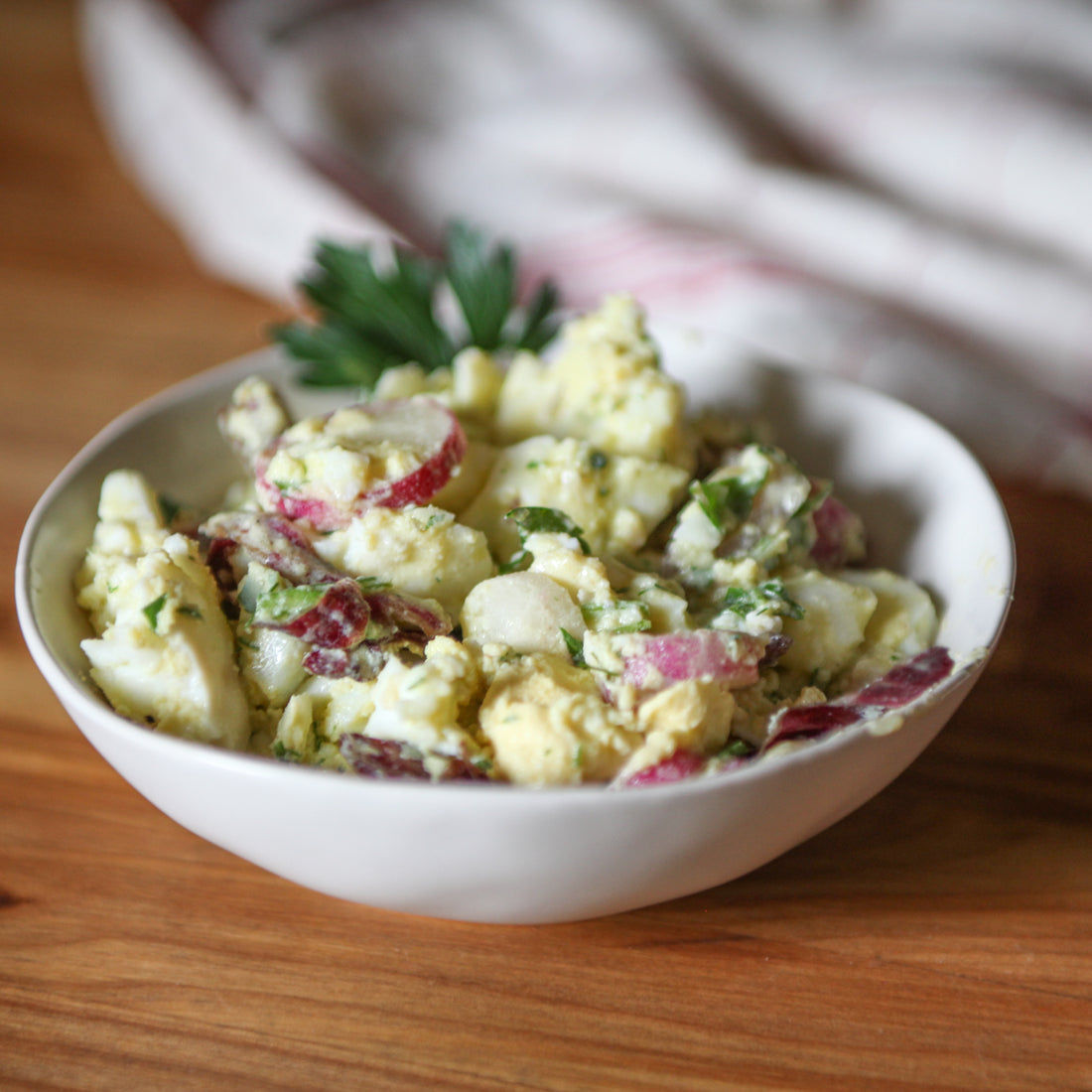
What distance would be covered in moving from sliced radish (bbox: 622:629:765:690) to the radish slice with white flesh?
0.29 meters

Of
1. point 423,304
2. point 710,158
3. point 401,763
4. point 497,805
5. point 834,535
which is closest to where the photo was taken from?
point 497,805

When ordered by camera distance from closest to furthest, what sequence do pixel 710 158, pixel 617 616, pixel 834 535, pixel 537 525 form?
pixel 617 616 → pixel 537 525 → pixel 834 535 → pixel 710 158

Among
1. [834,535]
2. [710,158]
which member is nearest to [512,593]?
[834,535]

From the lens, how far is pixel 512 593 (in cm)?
106

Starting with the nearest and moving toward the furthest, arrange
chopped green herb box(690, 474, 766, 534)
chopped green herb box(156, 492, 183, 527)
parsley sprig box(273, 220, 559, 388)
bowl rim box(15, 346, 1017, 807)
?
bowl rim box(15, 346, 1017, 807)
chopped green herb box(690, 474, 766, 534)
chopped green herb box(156, 492, 183, 527)
parsley sprig box(273, 220, 559, 388)

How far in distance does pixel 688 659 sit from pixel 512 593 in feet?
0.55

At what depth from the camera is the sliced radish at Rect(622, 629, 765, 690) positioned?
99 cm

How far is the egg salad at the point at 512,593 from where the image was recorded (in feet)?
3.20

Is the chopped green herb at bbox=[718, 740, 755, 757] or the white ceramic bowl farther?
the chopped green herb at bbox=[718, 740, 755, 757]

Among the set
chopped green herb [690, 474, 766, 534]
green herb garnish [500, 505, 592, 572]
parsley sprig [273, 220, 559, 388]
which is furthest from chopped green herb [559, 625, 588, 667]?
parsley sprig [273, 220, 559, 388]

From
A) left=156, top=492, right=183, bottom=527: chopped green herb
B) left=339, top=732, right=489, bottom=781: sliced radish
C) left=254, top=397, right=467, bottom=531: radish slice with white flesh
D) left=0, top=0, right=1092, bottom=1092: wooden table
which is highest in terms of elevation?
left=254, top=397, right=467, bottom=531: radish slice with white flesh

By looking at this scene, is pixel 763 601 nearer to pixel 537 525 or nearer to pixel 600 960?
pixel 537 525

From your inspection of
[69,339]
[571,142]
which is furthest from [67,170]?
[571,142]

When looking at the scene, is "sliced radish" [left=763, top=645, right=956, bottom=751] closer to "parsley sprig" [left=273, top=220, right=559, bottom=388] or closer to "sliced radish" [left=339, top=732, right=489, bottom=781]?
"sliced radish" [left=339, top=732, right=489, bottom=781]
